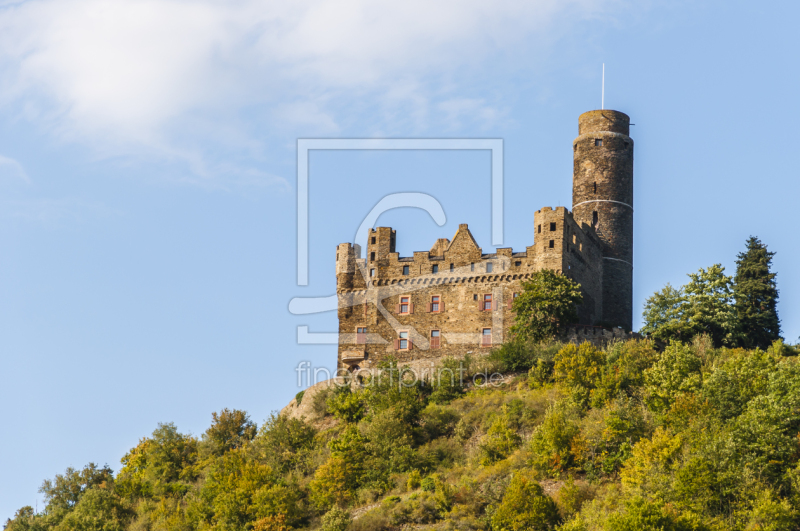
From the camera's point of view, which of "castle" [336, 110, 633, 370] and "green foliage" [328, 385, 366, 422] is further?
"castle" [336, 110, 633, 370]

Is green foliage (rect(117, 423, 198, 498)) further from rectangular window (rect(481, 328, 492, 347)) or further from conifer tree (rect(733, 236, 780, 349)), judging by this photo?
conifer tree (rect(733, 236, 780, 349))

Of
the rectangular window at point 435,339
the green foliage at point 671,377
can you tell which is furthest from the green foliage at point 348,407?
the green foliage at point 671,377

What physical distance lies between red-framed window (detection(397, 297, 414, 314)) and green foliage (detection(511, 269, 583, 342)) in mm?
8138

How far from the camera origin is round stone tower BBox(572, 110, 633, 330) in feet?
296

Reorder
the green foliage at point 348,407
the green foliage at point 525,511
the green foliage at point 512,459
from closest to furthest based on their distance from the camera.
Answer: the green foliage at point 512,459 < the green foliage at point 525,511 < the green foliage at point 348,407

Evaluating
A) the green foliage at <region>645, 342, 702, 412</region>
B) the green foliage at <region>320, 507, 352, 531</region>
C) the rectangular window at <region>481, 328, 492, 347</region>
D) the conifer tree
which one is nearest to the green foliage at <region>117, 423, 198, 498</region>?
the green foliage at <region>320, 507, 352, 531</region>

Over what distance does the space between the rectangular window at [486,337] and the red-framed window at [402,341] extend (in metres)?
5.23

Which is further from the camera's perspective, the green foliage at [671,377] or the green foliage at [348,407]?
the green foliage at [348,407]

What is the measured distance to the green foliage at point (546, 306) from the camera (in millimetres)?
78750

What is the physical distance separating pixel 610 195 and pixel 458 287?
15.5 metres

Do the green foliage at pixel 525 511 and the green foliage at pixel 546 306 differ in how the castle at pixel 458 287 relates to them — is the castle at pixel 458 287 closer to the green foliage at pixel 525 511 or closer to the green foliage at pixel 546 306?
the green foliage at pixel 546 306

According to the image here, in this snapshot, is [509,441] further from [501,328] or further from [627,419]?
[501,328]

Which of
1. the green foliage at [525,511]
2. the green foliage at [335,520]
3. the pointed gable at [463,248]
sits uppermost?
the pointed gable at [463,248]

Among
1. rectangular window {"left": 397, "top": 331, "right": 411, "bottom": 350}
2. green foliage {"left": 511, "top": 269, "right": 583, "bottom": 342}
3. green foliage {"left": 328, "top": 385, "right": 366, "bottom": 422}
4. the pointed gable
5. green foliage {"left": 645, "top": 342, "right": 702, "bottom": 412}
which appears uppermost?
the pointed gable
